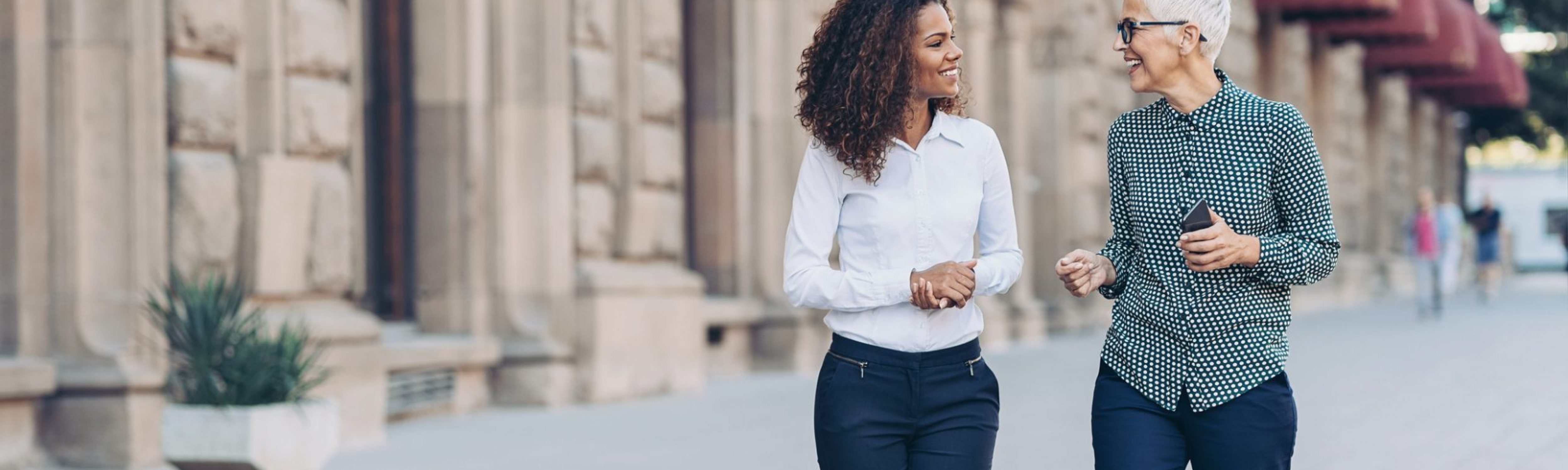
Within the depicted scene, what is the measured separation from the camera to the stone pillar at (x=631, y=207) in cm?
1111

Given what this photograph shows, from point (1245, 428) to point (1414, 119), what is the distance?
40.3 meters

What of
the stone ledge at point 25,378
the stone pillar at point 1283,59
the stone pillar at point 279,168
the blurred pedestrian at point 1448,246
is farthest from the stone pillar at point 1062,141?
the stone ledge at point 25,378

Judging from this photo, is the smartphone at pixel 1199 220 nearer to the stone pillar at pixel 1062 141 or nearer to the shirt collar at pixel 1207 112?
the shirt collar at pixel 1207 112

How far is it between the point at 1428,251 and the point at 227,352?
58.6 ft

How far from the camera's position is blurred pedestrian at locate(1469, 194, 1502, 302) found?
90.9 feet

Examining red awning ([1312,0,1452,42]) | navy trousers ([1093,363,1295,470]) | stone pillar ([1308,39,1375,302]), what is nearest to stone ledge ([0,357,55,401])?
navy trousers ([1093,363,1295,470])

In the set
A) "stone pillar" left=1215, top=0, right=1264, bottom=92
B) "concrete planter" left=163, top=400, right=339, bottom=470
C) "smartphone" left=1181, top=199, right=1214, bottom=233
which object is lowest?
"concrete planter" left=163, top=400, right=339, bottom=470

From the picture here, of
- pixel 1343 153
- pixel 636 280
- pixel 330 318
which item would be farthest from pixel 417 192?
pixel 1343 153

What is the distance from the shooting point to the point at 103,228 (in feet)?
25.9

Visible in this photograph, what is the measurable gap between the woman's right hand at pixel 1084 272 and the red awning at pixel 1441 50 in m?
29.7

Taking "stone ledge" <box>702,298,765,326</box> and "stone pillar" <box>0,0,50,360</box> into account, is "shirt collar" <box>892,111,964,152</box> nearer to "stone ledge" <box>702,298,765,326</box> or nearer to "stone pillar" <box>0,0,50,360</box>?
"stone pillar" <box>0,0,50,360</box>

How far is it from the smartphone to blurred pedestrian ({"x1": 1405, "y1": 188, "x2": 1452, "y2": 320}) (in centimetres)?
1941

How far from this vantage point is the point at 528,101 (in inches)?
429

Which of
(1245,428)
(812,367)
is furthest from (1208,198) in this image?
(812,367)
